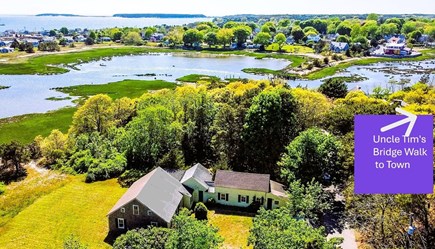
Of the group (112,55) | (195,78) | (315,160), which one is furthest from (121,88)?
(112,55)

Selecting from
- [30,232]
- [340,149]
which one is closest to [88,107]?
[30,232]

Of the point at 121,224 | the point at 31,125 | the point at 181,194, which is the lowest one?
the point at 121,224

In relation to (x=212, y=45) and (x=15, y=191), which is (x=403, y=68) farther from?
(x=15, y=191)

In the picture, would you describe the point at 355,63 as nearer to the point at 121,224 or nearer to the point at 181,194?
the point at 181,194

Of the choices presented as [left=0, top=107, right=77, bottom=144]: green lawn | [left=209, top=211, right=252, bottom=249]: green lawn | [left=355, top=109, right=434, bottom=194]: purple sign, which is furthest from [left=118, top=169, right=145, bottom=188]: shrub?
[left=355, top=109, right=434, bottom=194]: purple sign

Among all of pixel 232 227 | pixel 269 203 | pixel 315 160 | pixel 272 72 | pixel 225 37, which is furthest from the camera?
pixel 225 37

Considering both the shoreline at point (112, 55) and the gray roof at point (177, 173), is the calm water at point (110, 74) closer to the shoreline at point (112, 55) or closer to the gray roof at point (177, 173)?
the shoreline at point (112, 55)

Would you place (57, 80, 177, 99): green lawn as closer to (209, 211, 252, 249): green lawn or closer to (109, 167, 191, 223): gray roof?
(109, 167, 191, 223): gray roof
